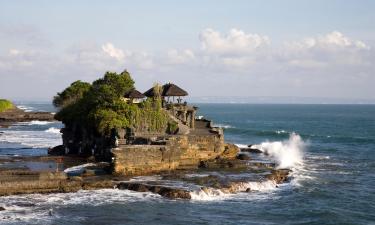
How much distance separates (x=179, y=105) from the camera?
208 feet

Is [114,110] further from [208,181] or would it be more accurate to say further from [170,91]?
[208,181]

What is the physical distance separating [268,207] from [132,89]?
29.7 meters

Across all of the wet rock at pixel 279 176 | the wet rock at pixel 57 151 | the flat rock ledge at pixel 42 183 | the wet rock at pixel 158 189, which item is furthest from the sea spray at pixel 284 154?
the wet rock at pixel 57 151

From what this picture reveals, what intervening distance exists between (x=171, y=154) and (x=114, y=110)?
964 centimetres

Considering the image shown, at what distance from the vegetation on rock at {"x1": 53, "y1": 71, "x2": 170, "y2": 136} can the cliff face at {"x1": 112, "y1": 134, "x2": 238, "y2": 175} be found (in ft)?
16.4

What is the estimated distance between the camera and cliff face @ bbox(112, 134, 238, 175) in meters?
44.6

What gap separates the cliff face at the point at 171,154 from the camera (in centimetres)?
4462

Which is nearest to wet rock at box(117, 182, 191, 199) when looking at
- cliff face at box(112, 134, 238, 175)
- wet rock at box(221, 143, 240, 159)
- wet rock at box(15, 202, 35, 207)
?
cliff face at box(112, 134, 238, 175)

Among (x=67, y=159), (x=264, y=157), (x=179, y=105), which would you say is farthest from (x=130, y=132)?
(x=264, y=157)

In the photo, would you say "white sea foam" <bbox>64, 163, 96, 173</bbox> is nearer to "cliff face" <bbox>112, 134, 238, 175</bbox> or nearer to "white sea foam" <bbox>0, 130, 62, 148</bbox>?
"cliff face" <bbox>112, 134, 238, 175</bbox>

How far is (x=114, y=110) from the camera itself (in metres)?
54.7

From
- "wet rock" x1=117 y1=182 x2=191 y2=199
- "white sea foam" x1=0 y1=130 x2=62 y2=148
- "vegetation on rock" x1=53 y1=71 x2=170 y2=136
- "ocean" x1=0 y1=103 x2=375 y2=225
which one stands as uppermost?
"vegetation on rock" x1=53 y1=71 x2=170 y2=136

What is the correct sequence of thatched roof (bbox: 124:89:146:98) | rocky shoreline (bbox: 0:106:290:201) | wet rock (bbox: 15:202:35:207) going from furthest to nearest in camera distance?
thatched roof (bbox: 124:89:146:98) → rocky shoreline (bbox: 0:106:290:201) → wet rock (bbox: 15:202:35:207)

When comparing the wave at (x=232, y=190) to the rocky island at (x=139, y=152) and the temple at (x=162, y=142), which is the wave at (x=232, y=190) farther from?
the temple at (x=162, y=142)
